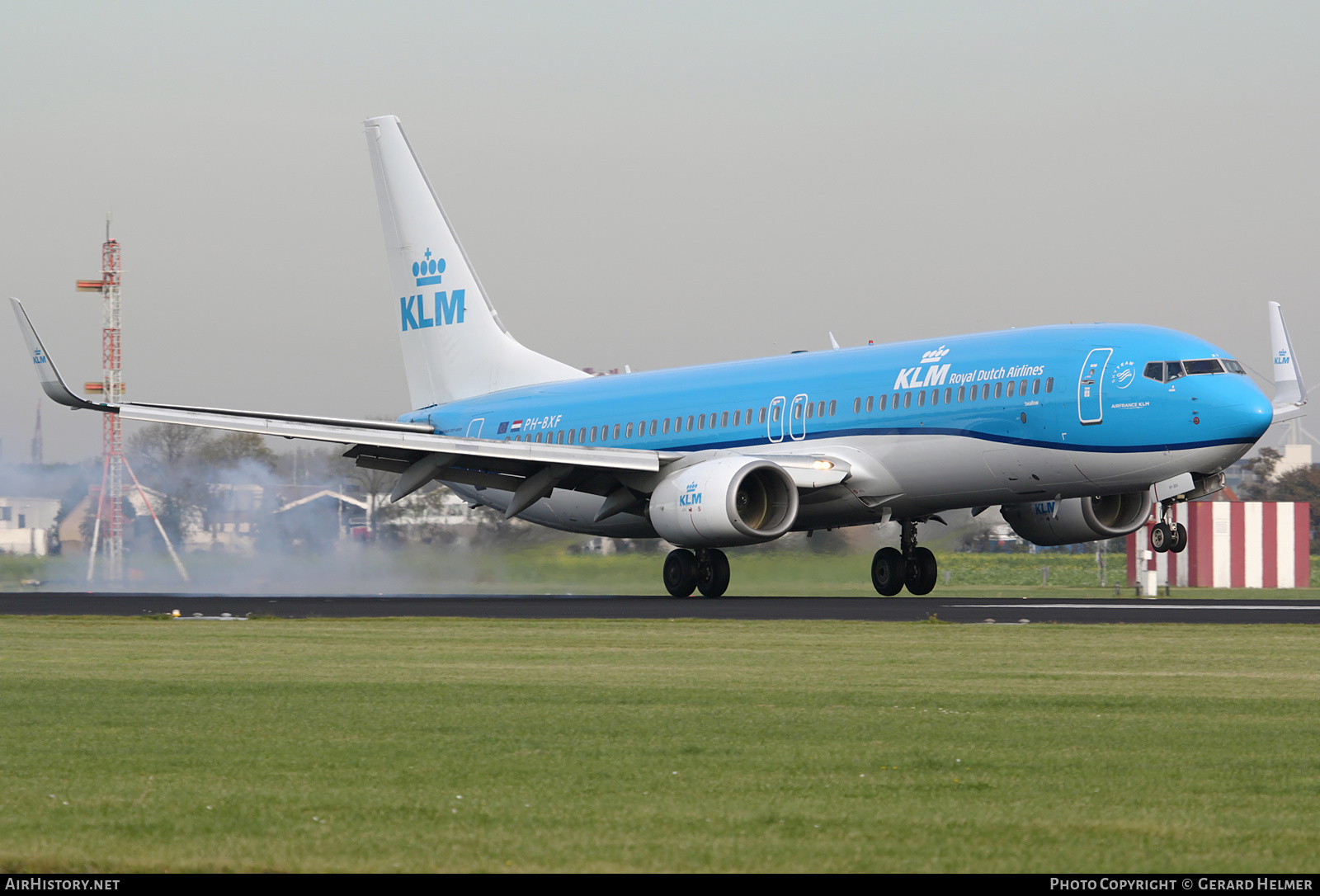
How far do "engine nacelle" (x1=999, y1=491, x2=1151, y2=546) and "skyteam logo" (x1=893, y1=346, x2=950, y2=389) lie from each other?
10.3 ft

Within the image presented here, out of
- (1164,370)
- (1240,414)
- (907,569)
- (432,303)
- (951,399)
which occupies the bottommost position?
(907,569)

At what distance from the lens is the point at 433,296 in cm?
4188

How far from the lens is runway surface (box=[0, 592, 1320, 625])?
79.2 feet

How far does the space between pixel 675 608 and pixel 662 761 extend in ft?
60.7

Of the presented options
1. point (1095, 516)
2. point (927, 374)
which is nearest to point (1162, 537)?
point (1095, 516)

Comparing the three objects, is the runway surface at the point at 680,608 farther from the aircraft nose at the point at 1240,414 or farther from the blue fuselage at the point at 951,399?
the blue fuselage at the point at 951,399

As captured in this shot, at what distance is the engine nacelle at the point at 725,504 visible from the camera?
29234mm

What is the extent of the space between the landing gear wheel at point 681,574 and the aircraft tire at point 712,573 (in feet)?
0.48

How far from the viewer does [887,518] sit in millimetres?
32500

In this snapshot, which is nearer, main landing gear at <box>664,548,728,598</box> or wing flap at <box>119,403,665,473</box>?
wing flap at <box>119,403,665,473</box>

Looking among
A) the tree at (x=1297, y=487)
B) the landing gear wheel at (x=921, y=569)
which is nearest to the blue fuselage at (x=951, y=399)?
the landing gear wheel at (x=921, y=569)

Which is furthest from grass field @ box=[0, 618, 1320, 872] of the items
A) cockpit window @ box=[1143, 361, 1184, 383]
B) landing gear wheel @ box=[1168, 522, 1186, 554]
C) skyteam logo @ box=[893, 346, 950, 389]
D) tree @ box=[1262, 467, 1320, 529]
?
tree @ box=[1262, 467, 1320, 529]

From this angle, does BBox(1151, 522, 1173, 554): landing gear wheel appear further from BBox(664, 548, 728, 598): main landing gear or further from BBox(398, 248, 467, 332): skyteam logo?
BBox(398, 248, 467, 332): skyteam logo

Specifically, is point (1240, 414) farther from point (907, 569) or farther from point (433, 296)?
point (433, 296)
